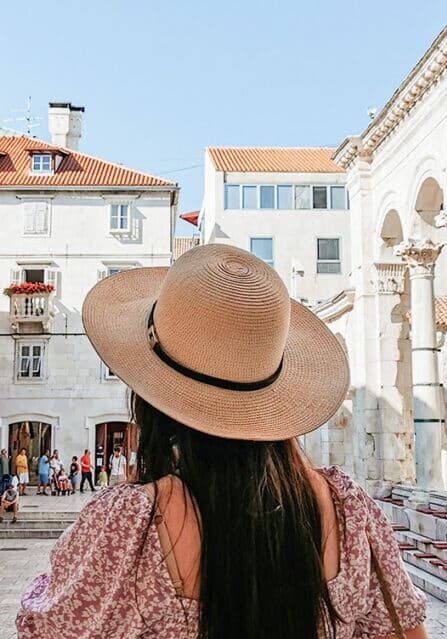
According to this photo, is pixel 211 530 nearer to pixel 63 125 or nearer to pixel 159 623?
pixel 159 623

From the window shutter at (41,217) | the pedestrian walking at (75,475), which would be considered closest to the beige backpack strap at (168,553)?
the pedestrian walking at (75,475)

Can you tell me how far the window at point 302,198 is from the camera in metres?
30.2

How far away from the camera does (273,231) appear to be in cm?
2972

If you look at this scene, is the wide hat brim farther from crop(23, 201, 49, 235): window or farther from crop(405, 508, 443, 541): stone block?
crop(23, 201, 49, 235): window

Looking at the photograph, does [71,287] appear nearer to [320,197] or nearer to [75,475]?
[75,475]

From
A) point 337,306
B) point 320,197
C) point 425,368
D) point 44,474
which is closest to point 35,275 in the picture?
point 44,474

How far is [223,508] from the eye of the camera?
1428 mm

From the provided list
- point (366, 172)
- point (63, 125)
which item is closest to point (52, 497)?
point (366, 172)

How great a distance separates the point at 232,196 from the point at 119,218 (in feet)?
15.2

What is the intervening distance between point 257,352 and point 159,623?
553 millimetres

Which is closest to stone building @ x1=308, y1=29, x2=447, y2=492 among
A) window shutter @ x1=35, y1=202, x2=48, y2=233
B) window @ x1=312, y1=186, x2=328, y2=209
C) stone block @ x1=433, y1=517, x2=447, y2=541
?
stone block @ x1=433, y1=517, x2=447, y2=541

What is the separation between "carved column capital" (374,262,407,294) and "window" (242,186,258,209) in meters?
16.0

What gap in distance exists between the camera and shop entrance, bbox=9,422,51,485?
1043 inches

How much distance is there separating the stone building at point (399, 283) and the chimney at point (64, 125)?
65.2 ft
